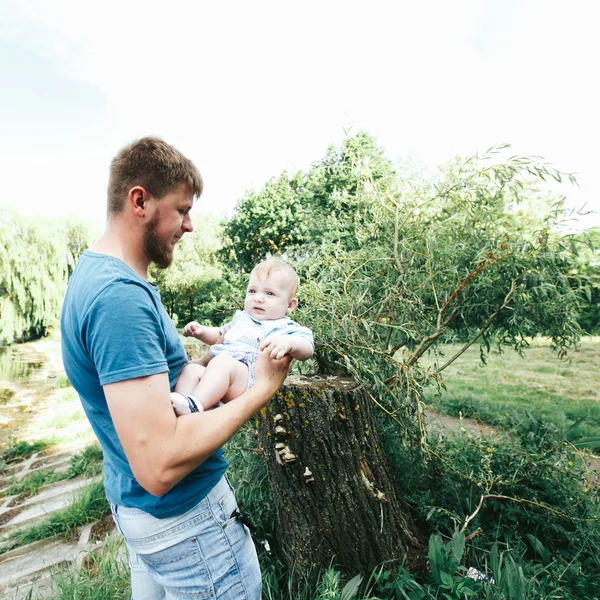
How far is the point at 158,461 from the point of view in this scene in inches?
37.5

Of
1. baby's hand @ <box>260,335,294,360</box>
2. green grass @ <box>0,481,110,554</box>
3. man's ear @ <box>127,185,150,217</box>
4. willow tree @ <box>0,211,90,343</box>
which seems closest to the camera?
man's ear @ <box>127,185,150,217</box>

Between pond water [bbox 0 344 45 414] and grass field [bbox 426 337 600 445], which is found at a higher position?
grass field [bbox 426 337 600 445]

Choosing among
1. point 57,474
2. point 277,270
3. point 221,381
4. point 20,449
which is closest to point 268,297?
point 277,270

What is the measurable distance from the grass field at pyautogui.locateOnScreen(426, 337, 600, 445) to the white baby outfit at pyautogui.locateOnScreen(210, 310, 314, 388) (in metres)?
3.06

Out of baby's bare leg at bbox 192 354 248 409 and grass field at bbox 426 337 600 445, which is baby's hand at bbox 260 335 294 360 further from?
grass field at bbox 426 337 600 445

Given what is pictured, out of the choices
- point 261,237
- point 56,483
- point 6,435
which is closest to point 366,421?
point 56,483

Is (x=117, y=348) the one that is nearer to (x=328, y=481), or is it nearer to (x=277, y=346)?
(x=277, y=346)

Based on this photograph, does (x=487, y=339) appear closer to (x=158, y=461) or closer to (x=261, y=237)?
(x=158, y=461)

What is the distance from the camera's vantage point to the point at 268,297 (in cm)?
196

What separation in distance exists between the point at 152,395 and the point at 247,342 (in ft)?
2.76

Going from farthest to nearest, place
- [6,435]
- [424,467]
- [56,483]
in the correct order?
1. [6,435]
2. [56,483]
3. [424,467]

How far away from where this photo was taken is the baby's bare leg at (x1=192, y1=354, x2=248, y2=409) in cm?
141

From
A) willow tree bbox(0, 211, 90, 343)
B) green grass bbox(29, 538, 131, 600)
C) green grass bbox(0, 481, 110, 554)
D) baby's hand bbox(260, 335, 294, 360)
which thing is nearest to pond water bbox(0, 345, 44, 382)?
willow tree bbox(0, 211, 90, 343)

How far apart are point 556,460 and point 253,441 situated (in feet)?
6.64
